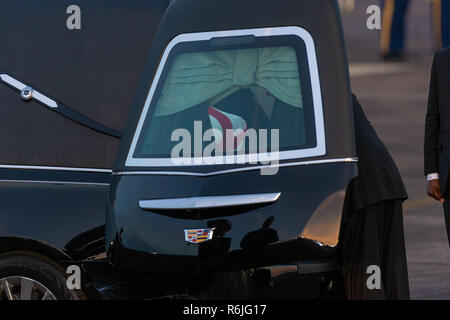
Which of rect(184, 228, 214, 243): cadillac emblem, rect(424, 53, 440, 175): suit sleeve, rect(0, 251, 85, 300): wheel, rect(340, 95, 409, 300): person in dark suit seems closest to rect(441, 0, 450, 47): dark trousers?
rect(424, 53, 440, 175): suit sleeve

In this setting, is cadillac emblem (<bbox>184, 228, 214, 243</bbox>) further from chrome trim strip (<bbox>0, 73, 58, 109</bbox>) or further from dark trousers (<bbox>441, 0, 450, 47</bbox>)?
dark trousers (<bbox>441, 0, 450, 47</bbox>)

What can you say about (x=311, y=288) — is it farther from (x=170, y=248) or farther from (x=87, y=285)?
(x=87, y=285)

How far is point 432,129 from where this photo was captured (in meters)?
6.25

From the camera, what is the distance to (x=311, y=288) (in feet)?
18.0

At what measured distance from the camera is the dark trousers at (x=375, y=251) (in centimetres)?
550

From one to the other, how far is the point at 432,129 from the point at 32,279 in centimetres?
239

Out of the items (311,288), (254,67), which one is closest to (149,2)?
(254,67)

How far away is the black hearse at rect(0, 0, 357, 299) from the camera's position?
5316mm

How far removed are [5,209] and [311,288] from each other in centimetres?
168

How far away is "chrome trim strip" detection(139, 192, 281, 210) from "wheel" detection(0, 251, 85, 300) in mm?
865

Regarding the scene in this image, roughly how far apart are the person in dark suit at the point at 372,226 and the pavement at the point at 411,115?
2454mm

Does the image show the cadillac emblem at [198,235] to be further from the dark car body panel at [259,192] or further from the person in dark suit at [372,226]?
the person in dark suit at [372,226]

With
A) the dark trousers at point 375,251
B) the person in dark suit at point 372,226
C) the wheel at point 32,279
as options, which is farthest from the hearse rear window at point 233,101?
the wheel at point 32,279

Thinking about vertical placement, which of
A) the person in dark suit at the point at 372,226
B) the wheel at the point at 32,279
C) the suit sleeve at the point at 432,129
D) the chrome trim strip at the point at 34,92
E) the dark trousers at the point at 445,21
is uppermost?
the dark trousers at the point at 445,21
